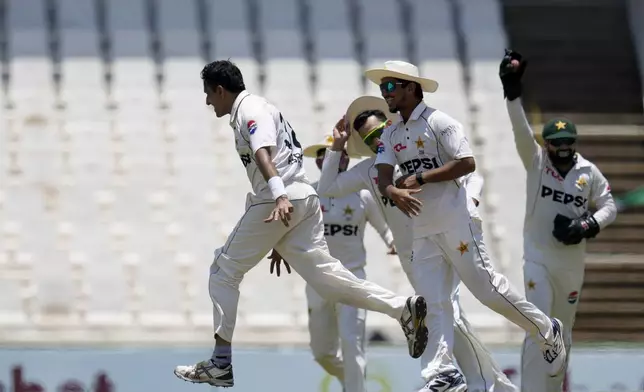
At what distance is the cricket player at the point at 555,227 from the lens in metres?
8.73

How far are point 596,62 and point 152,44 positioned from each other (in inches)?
203

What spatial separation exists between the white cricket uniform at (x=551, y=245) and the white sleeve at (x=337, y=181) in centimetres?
111

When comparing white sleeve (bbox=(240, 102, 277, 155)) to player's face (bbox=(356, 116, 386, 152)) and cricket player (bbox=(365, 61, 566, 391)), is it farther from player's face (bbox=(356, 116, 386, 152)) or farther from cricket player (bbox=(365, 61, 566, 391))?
player's face (bbox=(356, 116, 386, 152))

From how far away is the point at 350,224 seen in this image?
9.52 meters

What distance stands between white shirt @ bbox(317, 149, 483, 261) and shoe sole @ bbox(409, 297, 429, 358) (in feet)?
4.22

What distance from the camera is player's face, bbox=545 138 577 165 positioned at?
876 centimetres

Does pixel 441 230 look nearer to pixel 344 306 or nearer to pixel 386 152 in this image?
pixel 386 152

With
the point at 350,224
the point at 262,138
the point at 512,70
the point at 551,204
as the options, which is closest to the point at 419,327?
the point at 262,138

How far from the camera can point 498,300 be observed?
752 cm

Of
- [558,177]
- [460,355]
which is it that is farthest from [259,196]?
[558,177]

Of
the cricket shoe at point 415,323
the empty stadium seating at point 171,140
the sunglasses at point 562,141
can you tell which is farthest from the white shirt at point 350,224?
the empty stadium seating at point 171,140

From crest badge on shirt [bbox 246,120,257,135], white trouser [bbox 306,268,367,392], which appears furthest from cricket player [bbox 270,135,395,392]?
crest badge on shirt [bbox 246,120,257,135]

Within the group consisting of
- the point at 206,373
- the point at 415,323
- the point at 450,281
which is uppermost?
the point at 450,281

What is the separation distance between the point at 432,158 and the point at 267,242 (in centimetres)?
102
